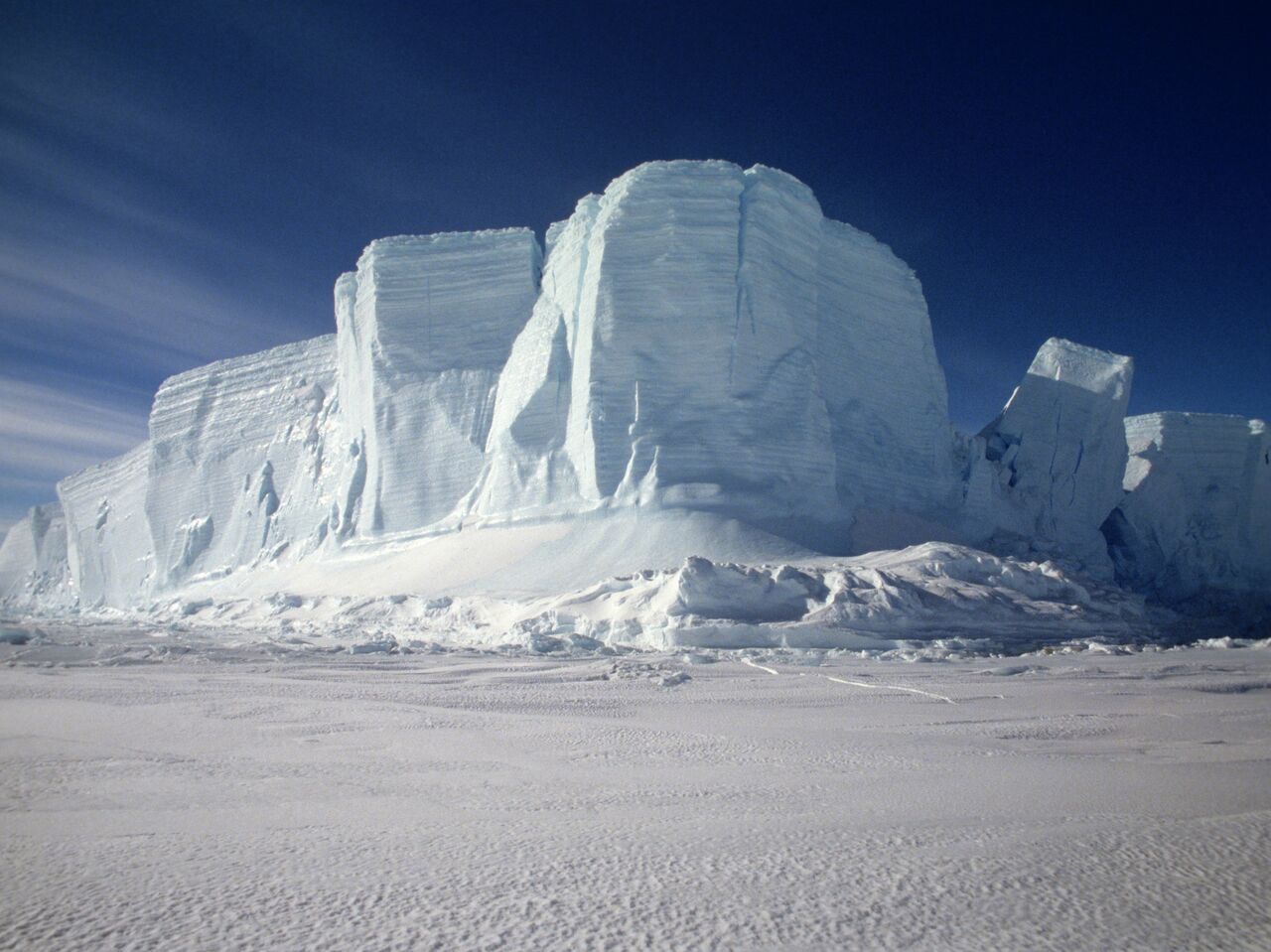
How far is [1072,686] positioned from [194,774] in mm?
8032

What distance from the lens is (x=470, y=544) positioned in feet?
75.7

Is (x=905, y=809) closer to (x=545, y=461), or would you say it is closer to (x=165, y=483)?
(x=545, y=461)

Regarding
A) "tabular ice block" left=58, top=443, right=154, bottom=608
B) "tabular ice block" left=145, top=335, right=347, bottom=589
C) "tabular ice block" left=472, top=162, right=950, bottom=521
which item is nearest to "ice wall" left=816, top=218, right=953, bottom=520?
"tabular ice block" left=472, top=162, right=950, bottom=521

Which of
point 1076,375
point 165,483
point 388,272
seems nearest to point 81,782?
point 388,272

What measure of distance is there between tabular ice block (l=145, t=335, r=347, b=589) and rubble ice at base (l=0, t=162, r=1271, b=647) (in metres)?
0.24

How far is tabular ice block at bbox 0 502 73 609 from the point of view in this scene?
45.9 meters

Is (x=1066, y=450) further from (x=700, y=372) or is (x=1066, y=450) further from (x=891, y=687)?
(x=891, y=687)

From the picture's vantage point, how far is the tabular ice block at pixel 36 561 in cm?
4588

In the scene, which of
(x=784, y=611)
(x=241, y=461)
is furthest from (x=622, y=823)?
(x=241, y=461)

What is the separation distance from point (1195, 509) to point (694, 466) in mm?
24844

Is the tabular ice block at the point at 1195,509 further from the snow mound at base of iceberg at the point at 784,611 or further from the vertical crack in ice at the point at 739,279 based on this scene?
the vertical crack in ice at the point at 739,279

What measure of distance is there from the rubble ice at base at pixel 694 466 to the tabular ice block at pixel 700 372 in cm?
9

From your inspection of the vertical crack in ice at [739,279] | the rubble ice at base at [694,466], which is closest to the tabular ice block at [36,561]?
the rubble ice at base at [694,466]

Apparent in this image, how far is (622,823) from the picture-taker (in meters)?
3.18
